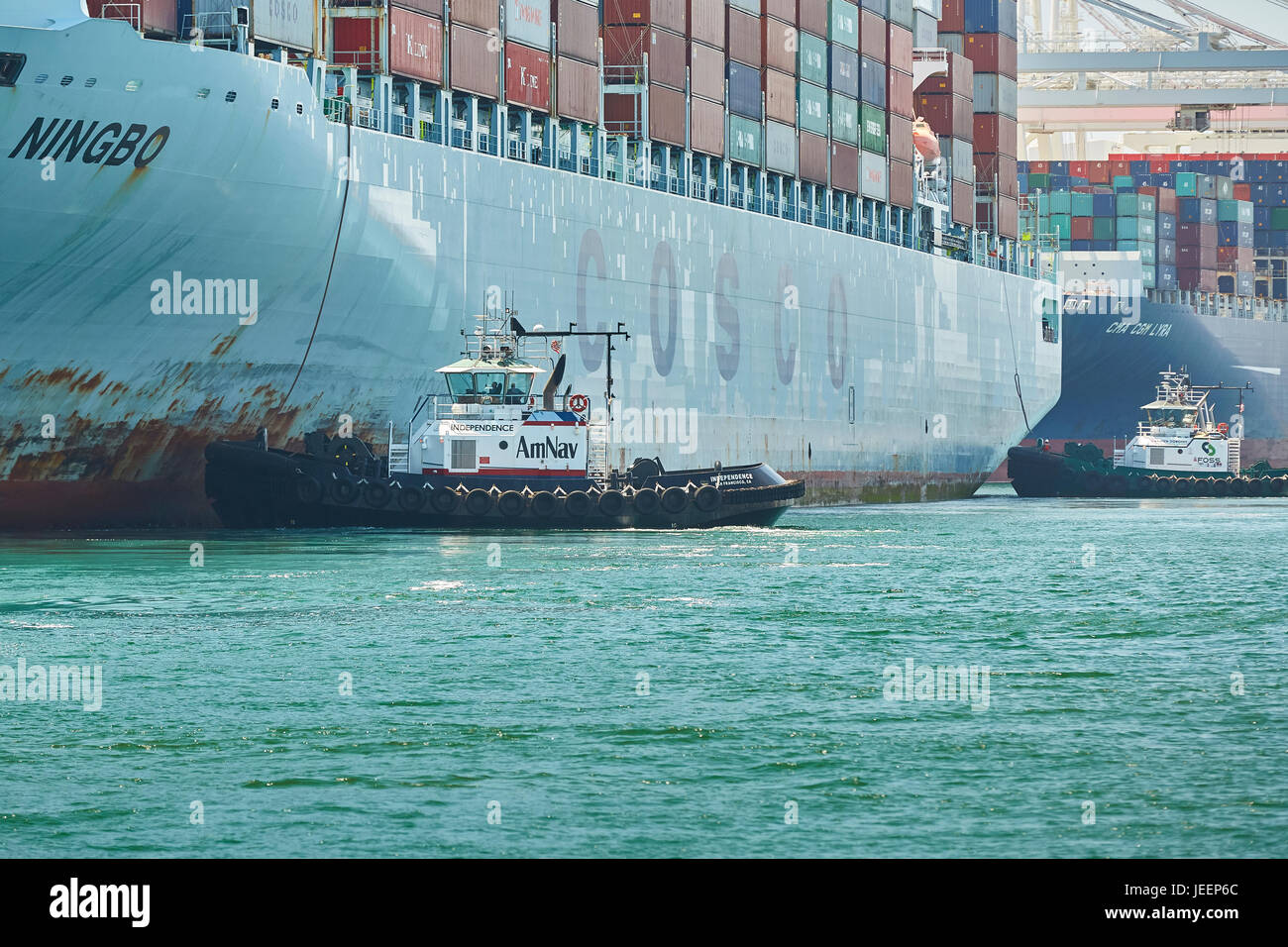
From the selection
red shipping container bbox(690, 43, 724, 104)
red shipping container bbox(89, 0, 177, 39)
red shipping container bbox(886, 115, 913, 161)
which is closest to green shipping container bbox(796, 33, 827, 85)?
red shipping container bbox(690, 43, 724, 104)

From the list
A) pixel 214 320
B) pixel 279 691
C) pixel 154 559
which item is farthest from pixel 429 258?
pixel 279 691

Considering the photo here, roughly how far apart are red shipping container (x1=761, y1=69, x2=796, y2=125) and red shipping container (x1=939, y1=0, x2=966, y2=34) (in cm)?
1783

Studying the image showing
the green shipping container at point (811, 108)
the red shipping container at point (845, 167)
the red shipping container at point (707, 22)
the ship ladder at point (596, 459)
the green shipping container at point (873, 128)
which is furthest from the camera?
the green shipping container at point (873, 128)

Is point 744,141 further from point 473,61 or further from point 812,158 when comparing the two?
point 473,61

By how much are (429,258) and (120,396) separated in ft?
27.8

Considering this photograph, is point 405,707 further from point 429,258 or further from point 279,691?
point 429,258

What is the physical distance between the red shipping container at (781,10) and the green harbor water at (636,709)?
26.7m

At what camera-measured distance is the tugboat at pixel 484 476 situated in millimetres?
36000

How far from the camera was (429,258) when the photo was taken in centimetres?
4000

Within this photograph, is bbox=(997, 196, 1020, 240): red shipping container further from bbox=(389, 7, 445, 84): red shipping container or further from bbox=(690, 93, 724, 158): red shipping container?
bbox=(389, 7, 445, 84): red shipping container

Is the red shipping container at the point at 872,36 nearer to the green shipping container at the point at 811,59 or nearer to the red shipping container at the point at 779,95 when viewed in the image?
the green shipping container at the point at 811,59

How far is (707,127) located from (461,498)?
1796 cm

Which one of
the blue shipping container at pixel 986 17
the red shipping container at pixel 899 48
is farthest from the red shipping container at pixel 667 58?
the blue shipping container at pixel 986 17

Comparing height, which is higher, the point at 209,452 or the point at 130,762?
the point at 209,452
